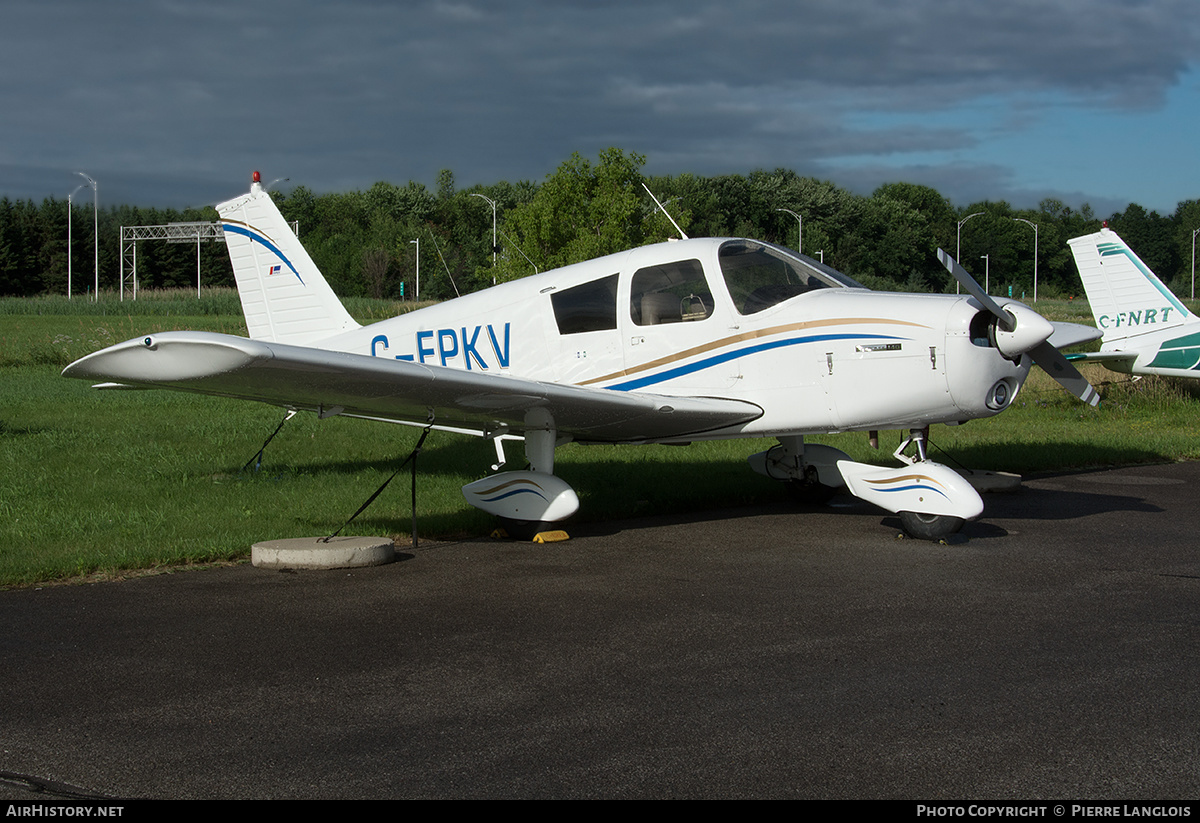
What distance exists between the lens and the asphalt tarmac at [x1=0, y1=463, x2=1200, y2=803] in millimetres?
3279

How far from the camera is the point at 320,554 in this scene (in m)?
6.87

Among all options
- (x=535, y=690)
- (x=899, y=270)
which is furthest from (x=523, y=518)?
(x=899, y=270)

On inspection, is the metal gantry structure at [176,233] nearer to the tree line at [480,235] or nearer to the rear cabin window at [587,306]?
the tree line at [480,235]

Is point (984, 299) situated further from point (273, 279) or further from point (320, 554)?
point (273, 279)

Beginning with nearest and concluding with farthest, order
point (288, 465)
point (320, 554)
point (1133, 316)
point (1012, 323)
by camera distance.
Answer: point (320, 554)
point (1012, 323)
point (288, 465)
point (1133, 316)

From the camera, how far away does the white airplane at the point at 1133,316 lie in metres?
17.2

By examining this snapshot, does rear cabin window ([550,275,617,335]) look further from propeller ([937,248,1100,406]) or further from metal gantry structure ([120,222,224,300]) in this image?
metal gantry structure ([120,222,224,300])

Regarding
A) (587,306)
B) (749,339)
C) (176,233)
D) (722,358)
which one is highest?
(176,233)

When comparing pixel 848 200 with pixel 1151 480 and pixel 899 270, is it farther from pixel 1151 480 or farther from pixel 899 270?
pixel 1151 480

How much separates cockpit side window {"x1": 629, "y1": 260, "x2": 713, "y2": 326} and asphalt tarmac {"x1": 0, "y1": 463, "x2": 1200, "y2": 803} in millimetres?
2014

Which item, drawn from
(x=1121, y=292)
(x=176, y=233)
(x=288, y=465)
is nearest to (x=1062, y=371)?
(x=288, y=465)

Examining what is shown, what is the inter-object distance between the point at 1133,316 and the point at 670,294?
13.2m

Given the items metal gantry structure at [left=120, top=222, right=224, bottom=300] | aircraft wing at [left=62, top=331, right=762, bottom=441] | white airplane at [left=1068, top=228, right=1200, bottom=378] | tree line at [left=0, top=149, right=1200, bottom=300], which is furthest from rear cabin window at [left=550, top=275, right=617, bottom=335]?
metal gantry structure at [left=120, top=222, right=224, bottom=300]

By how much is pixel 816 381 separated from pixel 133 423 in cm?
1006
